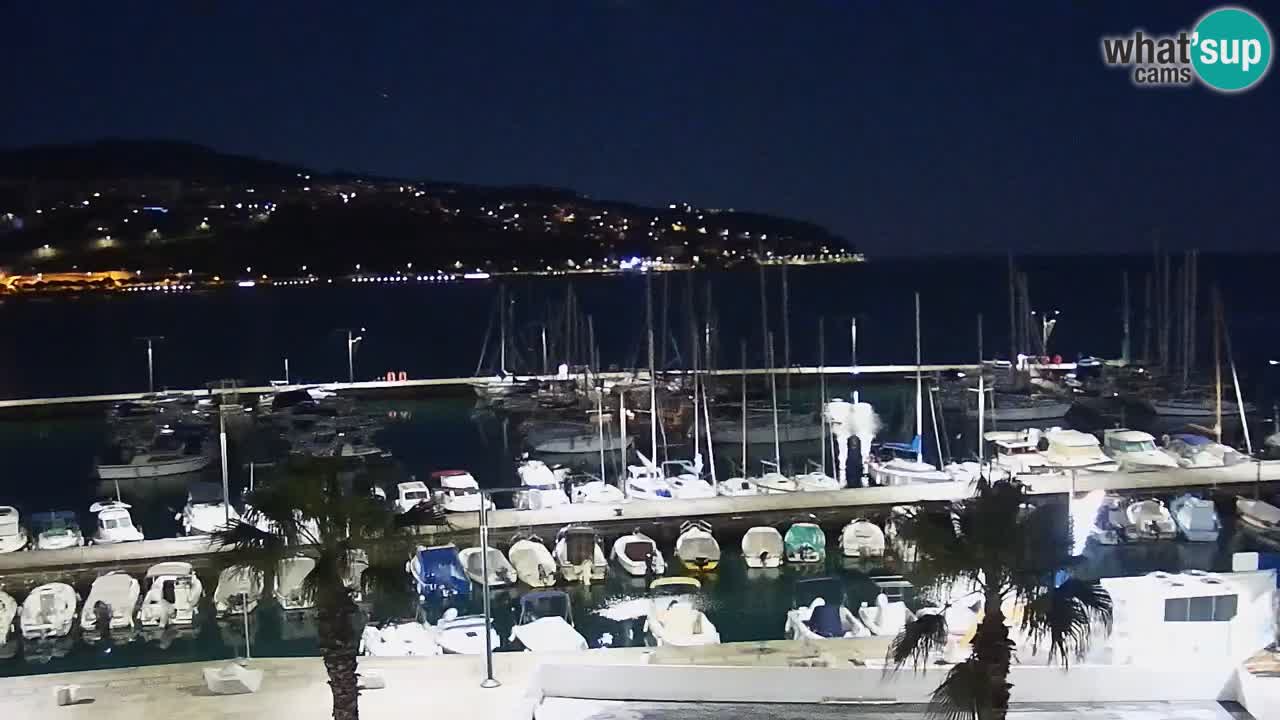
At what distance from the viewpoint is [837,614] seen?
56.4 ft

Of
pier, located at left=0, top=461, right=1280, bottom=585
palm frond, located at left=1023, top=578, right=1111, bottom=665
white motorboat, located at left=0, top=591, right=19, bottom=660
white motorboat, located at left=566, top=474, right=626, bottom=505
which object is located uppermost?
palm frond, located at left=1023, top=578, right=1111, bottom=665

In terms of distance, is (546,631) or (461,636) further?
(546,631)

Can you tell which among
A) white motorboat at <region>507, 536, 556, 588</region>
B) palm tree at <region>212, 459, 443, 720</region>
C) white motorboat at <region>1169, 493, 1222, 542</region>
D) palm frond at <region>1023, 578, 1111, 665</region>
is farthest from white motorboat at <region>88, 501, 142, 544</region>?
white motorboat at <region>1169, 493, 1222, 542</region>

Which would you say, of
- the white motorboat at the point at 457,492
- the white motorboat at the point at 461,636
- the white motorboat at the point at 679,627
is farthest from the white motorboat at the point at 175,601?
the white motorboat at the point at 679,627

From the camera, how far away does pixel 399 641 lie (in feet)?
54.6

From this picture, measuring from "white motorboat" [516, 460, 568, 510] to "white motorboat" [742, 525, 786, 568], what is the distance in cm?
432

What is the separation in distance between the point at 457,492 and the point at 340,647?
62.8ft

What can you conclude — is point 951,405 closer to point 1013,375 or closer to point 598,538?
point 1013,375

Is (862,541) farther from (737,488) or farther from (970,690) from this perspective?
(970,690)

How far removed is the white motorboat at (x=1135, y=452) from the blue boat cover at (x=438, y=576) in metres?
16.1

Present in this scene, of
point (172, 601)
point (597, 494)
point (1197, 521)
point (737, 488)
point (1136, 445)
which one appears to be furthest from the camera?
point (1136, 445)

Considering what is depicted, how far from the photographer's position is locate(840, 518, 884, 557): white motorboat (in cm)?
2309

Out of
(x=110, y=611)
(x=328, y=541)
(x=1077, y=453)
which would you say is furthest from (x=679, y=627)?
(x=1077, y=453)

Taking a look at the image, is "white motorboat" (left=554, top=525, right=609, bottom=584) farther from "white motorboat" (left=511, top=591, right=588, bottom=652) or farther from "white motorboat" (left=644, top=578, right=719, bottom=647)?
"white motorboat" (left=644, top=578, right=719, bottom=647)
